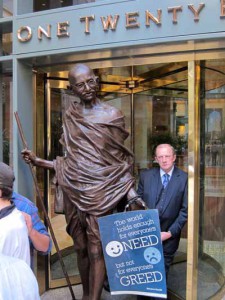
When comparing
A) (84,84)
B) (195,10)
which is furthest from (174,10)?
(84,84)

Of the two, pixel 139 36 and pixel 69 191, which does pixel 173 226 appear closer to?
pixel 69 191

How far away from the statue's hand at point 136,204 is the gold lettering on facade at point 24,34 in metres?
1.70

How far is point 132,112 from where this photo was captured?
5062mm

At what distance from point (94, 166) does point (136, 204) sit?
1.48ft

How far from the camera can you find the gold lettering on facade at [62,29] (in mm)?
3523

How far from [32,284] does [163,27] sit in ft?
7.64

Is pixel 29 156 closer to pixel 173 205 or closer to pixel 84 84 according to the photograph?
pixel 84 84

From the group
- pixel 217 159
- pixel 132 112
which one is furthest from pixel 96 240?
pixel 132 112

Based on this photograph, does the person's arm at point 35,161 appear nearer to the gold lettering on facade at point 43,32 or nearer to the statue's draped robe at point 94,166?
the statue's draped robe at point 94,166

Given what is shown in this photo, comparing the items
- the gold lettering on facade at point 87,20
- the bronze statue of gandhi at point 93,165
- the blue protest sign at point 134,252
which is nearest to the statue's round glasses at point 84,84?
the bronze statue of gandhi at point 93,165

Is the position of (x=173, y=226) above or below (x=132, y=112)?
below

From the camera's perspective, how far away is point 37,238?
7.75ft

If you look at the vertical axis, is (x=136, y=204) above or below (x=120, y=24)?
below

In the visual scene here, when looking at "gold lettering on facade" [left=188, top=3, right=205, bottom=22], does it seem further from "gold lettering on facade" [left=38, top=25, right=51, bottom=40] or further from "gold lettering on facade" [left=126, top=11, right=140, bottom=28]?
"gold lettering on facade" [left=38, top=25, right=51, bottom=40]
